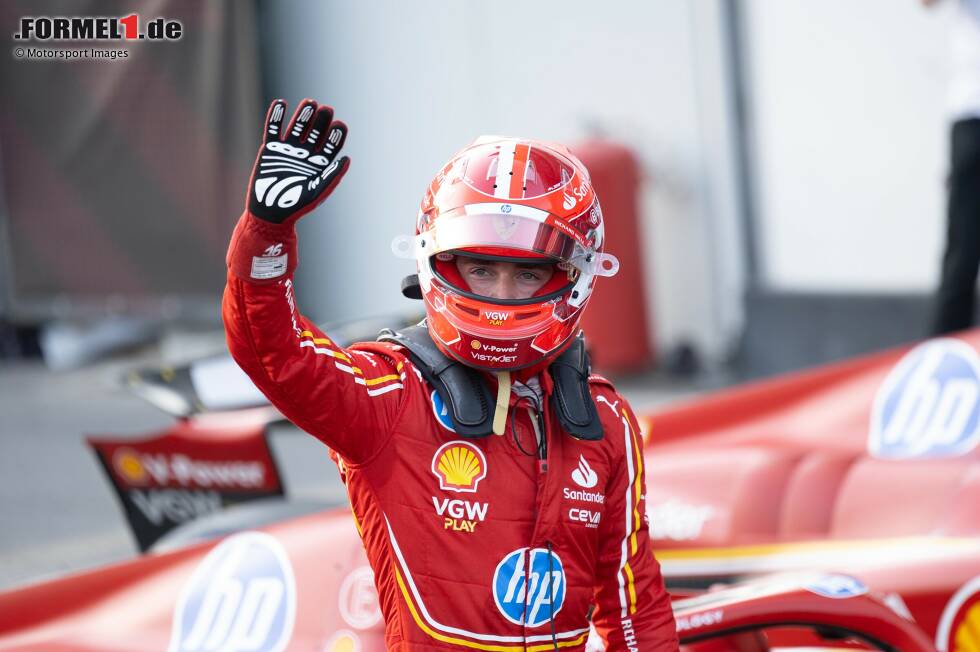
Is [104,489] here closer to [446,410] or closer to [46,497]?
[46,497]

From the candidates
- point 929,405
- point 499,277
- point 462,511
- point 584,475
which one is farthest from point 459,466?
point 929,405

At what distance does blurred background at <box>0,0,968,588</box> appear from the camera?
7.18 meters


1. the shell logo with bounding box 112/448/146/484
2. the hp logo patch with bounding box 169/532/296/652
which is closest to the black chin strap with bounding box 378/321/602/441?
the hp logo patch with bounding box 169/532/296/652

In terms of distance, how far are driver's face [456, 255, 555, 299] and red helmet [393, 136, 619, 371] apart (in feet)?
0.05

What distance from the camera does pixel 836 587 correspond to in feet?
8.39

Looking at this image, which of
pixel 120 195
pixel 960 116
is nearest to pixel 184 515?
pixel 960 116

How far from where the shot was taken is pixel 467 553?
202 centimetres

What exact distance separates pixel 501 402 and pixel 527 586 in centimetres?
30

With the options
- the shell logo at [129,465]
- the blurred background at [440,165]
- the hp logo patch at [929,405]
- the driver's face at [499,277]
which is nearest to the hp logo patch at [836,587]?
the driver's face at [499,277]

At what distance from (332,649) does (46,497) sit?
3.74 m

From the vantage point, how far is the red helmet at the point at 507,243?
205cm

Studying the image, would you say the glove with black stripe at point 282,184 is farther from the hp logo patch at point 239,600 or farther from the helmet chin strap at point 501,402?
the hp logo patch at point 239,600

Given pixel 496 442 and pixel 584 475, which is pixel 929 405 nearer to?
pixel 584 475
